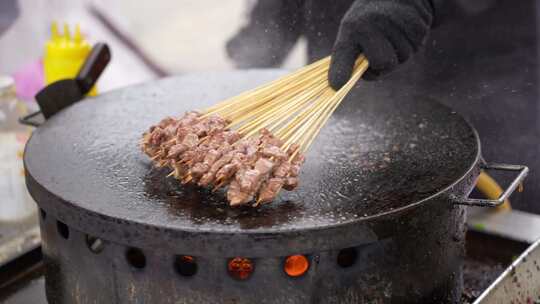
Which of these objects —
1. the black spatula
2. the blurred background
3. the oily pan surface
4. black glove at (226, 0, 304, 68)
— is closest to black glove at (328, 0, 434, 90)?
the oily pan surface

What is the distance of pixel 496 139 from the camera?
3.52 m

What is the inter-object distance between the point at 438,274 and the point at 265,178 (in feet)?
2.31

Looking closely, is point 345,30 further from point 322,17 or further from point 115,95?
point 322,17

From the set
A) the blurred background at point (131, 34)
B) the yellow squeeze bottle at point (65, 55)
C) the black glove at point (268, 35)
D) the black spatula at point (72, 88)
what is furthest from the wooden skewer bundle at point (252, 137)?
the blurred background at point (131, 34)

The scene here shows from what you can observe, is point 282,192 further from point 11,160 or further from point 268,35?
point 268,35

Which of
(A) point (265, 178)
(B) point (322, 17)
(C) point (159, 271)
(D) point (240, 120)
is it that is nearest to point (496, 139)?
(B) point (322, 17)

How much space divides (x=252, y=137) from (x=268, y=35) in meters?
1.97

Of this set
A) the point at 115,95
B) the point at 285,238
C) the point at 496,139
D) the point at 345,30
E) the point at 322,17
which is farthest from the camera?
the point at 322,17

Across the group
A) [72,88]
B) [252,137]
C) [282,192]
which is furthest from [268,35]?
[282,192]

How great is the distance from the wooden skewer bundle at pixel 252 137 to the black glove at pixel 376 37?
0.17 feet

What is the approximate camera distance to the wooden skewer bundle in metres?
1.79

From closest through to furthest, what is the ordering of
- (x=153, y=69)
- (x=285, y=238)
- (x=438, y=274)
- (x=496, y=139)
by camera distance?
(x=285, y=238), (x=438, y=274), (x=496, y=139), (x=153, y=69)

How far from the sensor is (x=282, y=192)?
1.92 m

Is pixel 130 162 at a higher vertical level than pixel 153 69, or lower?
higher
